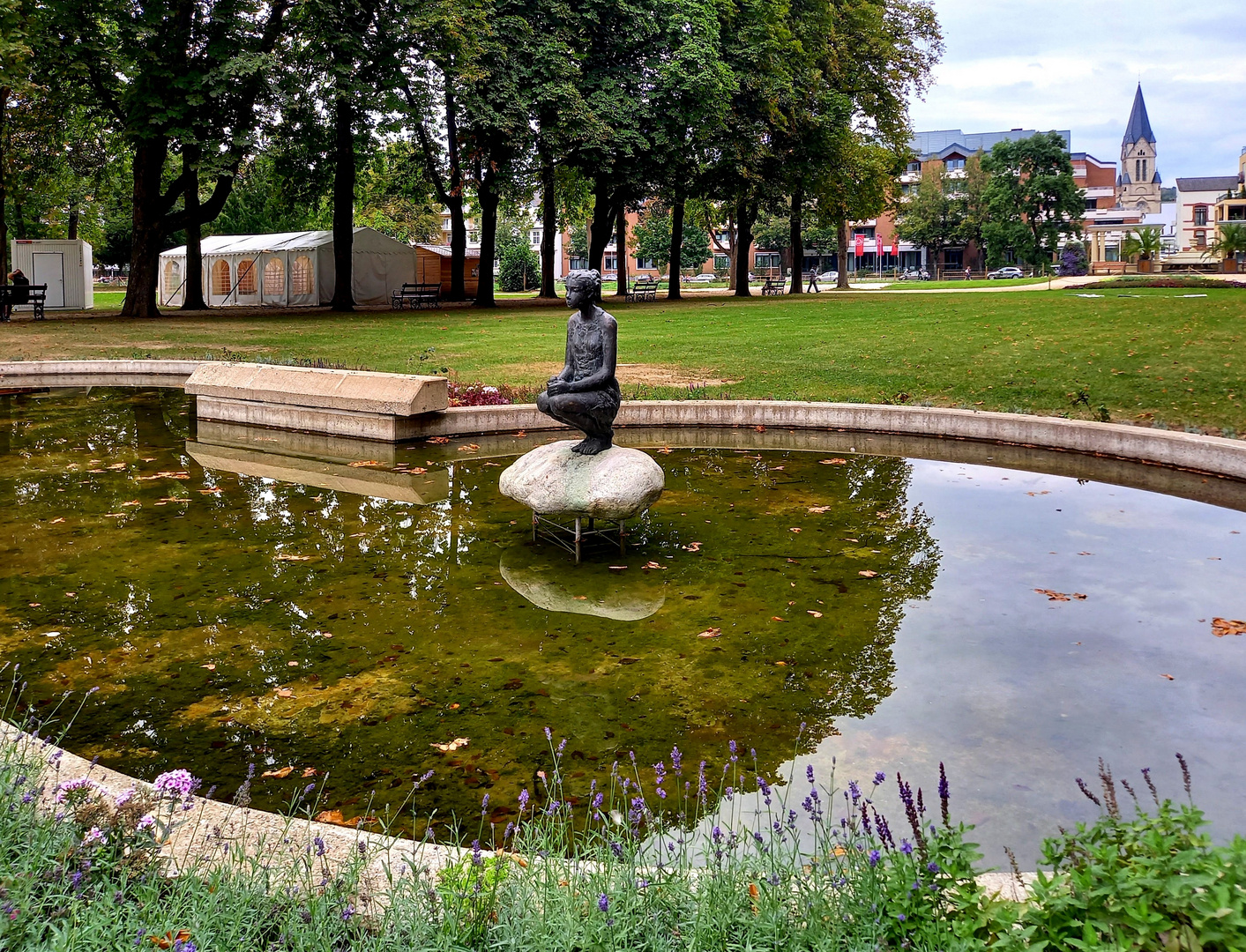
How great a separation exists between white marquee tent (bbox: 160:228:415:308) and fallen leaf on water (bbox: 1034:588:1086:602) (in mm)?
35720

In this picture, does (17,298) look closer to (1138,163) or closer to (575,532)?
(575,532)

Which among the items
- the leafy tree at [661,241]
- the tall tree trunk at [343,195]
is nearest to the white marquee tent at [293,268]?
the tall tree trunk at [343,195]

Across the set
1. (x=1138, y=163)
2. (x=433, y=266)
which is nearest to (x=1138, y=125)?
(x=1138, y=163)

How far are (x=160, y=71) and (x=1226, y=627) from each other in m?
27.8

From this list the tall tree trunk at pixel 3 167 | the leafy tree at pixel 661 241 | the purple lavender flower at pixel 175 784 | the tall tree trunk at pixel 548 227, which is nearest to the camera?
the purple lavender flower at pixel 175 784

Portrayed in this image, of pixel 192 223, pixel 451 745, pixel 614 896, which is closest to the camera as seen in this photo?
pixel 614 896

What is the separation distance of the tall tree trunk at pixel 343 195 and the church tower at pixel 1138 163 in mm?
135950

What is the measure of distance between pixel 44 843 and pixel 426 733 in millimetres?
1753

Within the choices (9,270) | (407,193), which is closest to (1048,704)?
(407,193)

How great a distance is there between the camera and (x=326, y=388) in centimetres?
1212

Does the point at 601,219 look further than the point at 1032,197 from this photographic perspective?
No

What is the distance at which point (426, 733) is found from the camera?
456 centimetres

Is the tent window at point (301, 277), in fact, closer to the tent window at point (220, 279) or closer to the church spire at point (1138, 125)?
the tent window at point (220, 279)

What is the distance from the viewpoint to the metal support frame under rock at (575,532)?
7438 mm
